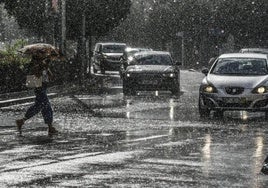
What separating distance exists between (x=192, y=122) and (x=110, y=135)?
3.36 metres

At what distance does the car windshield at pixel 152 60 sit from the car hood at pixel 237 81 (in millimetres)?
10518

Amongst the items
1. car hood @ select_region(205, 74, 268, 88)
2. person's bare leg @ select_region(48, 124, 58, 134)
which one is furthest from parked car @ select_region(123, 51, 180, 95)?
person's bare leg @ select_region(48, 124, 58, 134)

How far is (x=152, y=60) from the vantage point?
102 ft

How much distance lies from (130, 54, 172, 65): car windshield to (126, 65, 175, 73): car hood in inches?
26.6

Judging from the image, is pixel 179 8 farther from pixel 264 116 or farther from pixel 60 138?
pixel 60 138

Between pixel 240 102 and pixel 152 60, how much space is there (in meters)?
11.7

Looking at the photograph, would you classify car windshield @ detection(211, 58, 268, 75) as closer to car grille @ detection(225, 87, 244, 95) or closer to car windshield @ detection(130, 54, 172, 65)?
car grille @ detection(225, 87, 244, 95)

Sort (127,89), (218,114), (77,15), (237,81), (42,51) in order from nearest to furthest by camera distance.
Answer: (42,51)
(237,81)
(218,114)
(127,89)
(77,15)

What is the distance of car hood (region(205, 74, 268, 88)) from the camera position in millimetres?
19717

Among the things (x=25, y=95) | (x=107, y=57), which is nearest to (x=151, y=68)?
(x=25, y=95)

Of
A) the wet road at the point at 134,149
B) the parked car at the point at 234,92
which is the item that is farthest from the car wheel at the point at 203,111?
the wet road at the point at 134,149

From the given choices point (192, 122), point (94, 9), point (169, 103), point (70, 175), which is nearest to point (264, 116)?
point (192, 122)

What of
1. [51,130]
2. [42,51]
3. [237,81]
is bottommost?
[51,130]

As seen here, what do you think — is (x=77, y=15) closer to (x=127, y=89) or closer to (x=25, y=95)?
(x=127, y=89)
